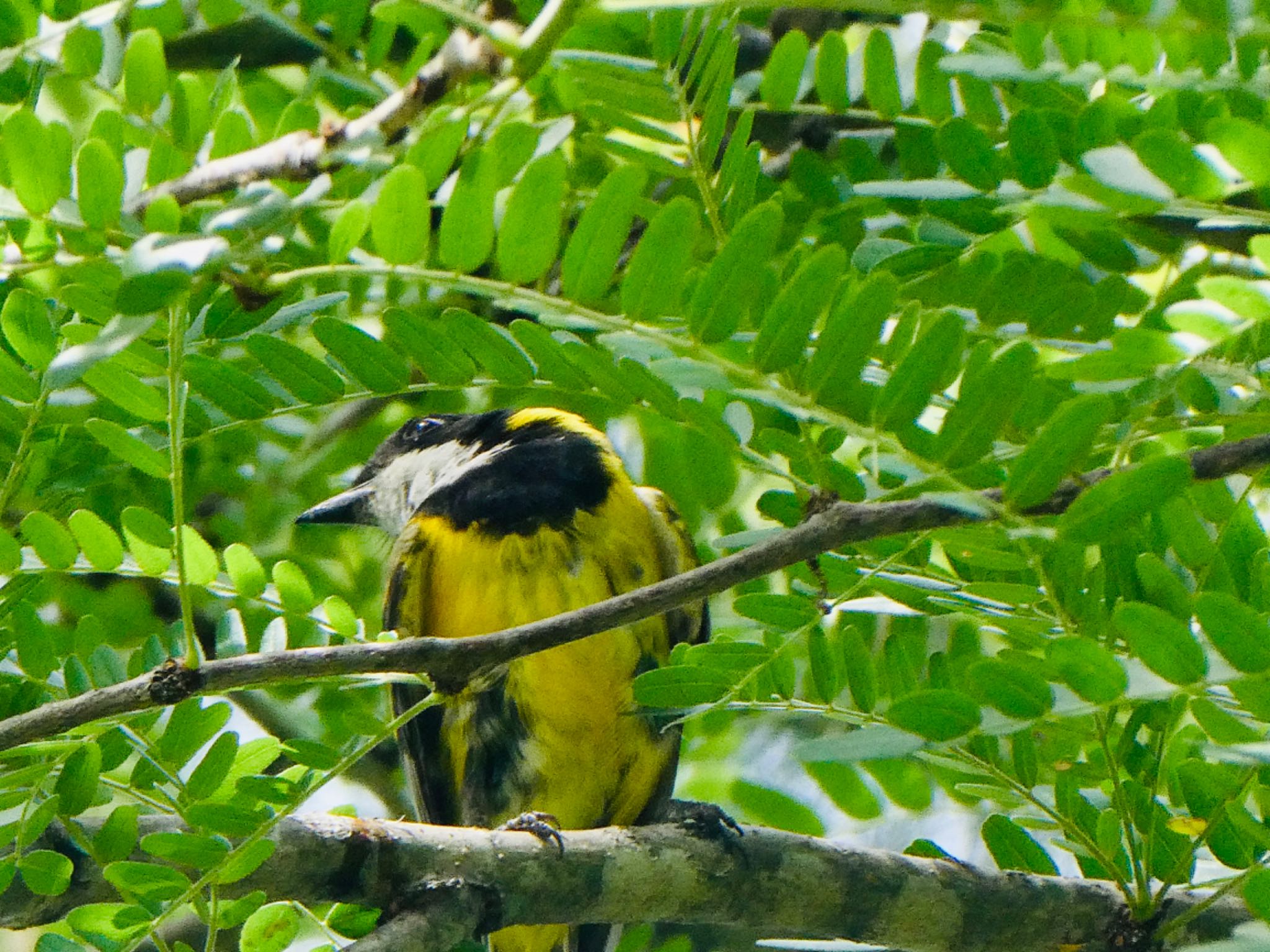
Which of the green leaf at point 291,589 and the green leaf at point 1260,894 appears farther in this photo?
the green leaf at point 291,589

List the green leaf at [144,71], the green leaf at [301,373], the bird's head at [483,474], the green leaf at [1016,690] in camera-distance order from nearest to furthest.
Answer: the green leaf at [1016,690]
the green leaf at [301,373]
the green leaf at [144,71]
the bird's head at [483,474]

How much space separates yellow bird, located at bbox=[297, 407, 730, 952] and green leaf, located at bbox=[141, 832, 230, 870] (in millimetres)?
1228

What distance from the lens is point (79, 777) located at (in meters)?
1.68

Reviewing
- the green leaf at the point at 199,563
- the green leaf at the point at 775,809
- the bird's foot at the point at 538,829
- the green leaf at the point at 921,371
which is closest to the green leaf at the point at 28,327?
the green leaf at the point at 199,563

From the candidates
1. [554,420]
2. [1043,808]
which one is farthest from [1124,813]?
[554,420]

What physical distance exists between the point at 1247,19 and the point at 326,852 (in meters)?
1.42

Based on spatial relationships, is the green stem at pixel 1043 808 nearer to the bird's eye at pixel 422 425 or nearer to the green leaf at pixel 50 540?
the green leaf at pixel 50 540

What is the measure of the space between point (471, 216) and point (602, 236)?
134 mm

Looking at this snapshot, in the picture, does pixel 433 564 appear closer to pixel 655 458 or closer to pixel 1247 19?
pixel 655 458

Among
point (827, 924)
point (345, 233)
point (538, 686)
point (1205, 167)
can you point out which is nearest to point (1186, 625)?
point (1205, 167)

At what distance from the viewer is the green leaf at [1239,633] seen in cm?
114

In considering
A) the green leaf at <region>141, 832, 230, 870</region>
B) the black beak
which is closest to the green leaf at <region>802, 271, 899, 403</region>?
the green leaf at <region>141, 832, 230, 870</region>

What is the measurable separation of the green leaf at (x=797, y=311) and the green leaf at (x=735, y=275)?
39mm

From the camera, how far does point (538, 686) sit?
304 centimetres
